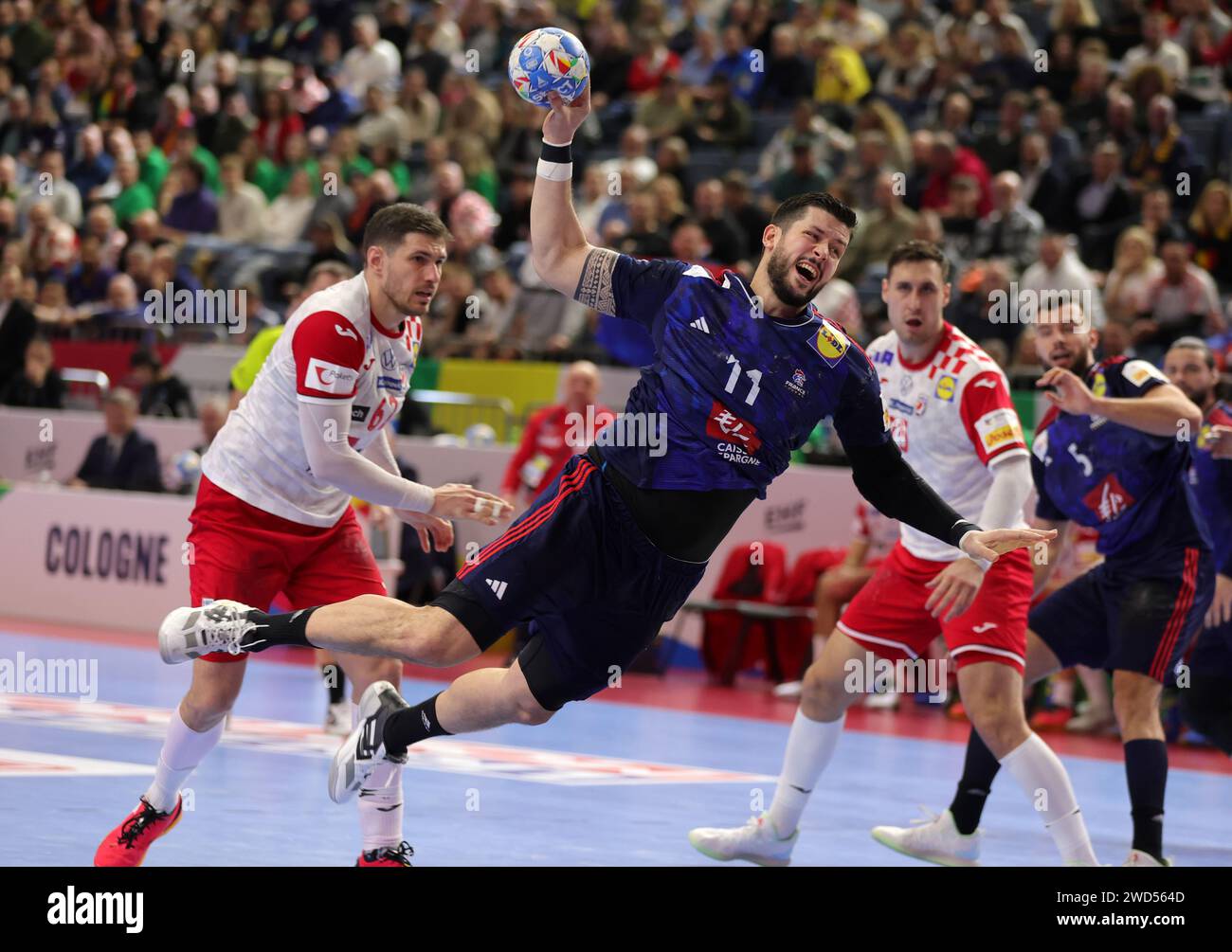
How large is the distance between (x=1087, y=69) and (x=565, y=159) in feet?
43.9

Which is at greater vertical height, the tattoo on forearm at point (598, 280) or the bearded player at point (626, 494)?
the tattoo on forearm at point (598, 280)

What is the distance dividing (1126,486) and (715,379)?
2763 millimetres

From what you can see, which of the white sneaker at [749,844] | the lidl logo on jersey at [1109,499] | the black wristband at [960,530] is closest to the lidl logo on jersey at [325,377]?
the black wristband at [960,530]

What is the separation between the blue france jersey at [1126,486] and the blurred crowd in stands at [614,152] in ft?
18.3

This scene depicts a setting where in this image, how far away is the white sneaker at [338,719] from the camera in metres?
11.2

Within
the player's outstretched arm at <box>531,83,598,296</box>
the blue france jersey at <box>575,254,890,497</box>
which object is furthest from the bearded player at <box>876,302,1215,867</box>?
the player's outstretched arm at <box>531,83,598,296</box>

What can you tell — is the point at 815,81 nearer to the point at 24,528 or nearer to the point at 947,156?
the point at 947,156

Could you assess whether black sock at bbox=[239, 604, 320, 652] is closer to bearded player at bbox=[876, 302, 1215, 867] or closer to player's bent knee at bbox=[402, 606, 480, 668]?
player's bent knee at bbox=[402, 606, 480, 668]

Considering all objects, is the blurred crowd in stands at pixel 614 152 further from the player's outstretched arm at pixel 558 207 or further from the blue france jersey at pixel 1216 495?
the player's outstretched arm at pixel 558 207

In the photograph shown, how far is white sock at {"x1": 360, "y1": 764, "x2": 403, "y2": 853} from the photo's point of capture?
6.62 metres

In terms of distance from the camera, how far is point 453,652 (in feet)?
20.0

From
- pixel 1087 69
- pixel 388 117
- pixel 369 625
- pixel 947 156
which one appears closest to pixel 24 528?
pixel 388 117

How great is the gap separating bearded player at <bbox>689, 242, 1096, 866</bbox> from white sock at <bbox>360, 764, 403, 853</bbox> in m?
1.53

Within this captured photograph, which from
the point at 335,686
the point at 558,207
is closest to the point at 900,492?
the point at 558,207
